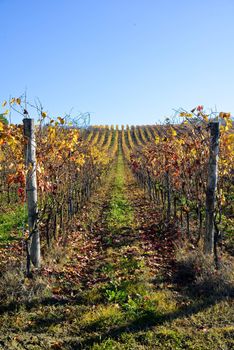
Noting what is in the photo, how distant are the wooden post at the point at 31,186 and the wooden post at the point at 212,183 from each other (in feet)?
11.1

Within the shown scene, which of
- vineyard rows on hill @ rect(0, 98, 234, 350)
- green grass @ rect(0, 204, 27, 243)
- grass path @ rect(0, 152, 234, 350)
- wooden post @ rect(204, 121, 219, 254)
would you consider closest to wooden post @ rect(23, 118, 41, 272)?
vineyard rows on hill @ rect(0, 98, 234, 350)

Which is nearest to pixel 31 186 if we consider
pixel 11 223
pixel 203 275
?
pixel 203 275

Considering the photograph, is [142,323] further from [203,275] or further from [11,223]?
[11,223]

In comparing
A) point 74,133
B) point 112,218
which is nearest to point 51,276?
point 74,133

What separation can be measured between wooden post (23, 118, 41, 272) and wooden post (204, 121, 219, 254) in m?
3.39

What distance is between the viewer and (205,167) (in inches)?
284

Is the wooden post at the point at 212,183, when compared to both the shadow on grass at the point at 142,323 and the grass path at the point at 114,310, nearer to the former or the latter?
the grass path at the point at 114,310

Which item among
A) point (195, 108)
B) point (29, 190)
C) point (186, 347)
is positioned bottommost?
point (186, 347)

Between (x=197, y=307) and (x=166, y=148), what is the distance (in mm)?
6506

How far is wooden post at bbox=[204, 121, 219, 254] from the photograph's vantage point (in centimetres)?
622

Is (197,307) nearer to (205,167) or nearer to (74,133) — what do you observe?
(205,167)

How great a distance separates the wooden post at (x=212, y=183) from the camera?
6219 millimetres

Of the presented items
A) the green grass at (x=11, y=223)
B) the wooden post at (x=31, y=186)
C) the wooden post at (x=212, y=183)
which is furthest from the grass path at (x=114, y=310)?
the green grass at (x=11, y=223)

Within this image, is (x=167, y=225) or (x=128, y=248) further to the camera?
(x=167, y=225)
